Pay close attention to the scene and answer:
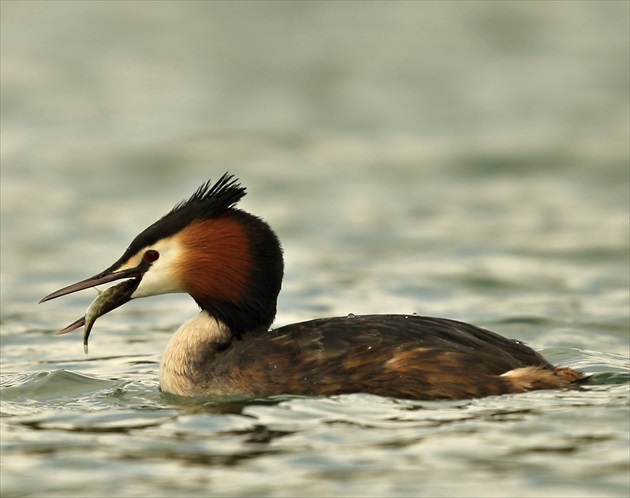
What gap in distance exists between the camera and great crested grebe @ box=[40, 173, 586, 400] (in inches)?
352

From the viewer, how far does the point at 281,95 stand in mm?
21391

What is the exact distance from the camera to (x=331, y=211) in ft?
56.1

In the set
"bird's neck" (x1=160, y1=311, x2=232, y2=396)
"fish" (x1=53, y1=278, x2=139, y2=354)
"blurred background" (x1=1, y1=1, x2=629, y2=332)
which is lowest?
"bird's neck" (x1=160, y1=311, x2=232, y2=396)

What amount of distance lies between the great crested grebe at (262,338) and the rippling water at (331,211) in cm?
16

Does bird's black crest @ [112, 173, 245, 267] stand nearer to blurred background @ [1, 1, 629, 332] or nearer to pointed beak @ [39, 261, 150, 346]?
pointed beak @ [39, 261, 150, 346]

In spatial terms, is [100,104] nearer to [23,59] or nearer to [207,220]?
[23,59]

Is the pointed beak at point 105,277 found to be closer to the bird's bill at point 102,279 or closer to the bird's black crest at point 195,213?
the bird's bill at point 102,279

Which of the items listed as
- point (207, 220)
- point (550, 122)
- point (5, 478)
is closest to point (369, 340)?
point (207, 220)

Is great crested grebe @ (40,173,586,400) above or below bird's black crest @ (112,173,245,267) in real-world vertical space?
below

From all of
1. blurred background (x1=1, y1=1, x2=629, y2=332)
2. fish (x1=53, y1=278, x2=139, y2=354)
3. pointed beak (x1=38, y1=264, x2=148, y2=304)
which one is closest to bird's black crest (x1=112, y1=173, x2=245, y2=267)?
pointed beak (x1=38, y1=264, x2=148, y2=304)

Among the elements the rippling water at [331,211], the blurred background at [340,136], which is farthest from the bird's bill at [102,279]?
the blurred background at [340,136]

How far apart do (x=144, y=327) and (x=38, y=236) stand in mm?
3444

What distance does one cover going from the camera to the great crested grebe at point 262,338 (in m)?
8.95

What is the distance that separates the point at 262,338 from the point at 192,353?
49 centimetres
